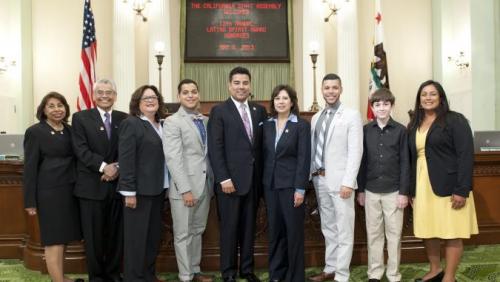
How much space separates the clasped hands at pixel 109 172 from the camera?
365cm

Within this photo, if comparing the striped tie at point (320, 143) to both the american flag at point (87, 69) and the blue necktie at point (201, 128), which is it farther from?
the american flag at point (87, 69)

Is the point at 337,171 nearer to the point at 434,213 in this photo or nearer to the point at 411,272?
the point at 434,213

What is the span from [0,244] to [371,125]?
13.4 ft

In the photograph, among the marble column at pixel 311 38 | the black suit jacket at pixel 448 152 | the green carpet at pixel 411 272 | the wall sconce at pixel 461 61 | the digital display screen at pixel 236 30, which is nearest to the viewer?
the black suit jacket at pixel 448 152

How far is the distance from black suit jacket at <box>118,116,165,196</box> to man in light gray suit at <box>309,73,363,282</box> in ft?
4.27

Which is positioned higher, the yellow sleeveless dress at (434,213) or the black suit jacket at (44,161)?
the black suit jacket at (44,161)

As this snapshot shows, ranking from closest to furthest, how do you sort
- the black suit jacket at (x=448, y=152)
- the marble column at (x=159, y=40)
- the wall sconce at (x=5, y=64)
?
the black suit jacket at (x=448, y=152) < the wall sconce at (x=5, y=64) < the marble column at (x=159, y=40)

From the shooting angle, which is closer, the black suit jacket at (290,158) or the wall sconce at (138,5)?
the black suit jacket at (290,158)

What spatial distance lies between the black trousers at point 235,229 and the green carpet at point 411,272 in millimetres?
430

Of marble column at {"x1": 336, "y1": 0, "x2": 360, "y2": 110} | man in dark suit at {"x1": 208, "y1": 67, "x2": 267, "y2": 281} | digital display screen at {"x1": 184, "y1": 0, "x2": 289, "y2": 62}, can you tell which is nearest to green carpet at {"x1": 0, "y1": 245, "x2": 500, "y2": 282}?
man in dark suit at {"x1": 208, "y1": 67, "x2": 267, "y2": 281}

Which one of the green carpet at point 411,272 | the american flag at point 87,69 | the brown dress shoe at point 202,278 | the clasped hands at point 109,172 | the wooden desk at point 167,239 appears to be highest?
the american flag at point 87,69

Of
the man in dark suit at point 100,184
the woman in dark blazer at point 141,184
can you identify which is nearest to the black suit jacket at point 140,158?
the woman in dark blazer at point 141,184

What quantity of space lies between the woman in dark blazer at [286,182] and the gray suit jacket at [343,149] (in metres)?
0.24

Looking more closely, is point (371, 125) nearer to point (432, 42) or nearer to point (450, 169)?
point (450, 169)
